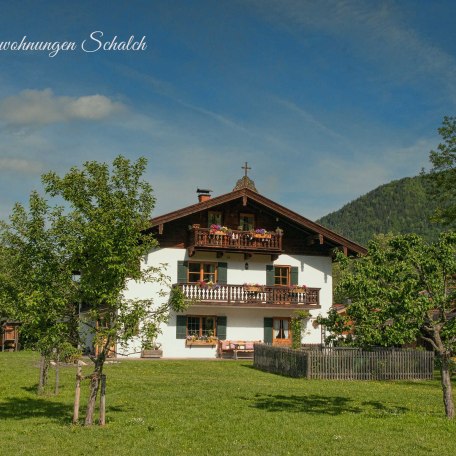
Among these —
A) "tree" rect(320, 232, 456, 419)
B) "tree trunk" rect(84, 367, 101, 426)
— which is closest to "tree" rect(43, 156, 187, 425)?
"tree trunk" rect(84, 367, 101, 426)

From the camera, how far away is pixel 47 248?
13.7 m

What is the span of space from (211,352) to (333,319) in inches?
794

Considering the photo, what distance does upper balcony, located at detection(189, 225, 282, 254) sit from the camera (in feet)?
111

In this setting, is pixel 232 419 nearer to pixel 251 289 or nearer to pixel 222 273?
pixel 251 289

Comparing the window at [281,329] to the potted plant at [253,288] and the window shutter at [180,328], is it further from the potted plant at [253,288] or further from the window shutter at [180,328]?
the window shutter at [180,328]

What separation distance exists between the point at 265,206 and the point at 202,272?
195 inches

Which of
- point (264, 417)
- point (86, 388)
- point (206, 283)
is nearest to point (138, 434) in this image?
point (264, 417)

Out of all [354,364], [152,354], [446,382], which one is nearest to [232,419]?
[446,382]

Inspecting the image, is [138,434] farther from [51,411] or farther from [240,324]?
[240,324]

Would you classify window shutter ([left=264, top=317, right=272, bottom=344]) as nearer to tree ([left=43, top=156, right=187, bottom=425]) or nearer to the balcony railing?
the balcony railing

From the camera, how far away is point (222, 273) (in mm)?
35438

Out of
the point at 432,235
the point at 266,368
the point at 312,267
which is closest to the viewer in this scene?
the point at 266,368

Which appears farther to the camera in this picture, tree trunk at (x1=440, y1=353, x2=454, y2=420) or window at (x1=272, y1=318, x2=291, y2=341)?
window at (x1=272, y1=318, x2=291, y2=341)

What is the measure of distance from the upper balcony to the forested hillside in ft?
422
